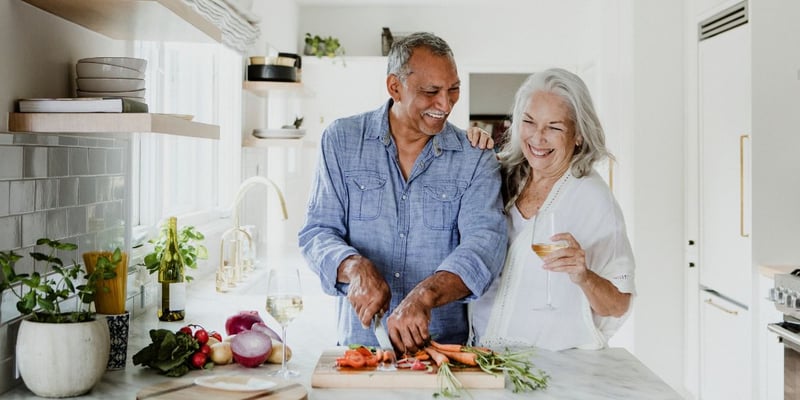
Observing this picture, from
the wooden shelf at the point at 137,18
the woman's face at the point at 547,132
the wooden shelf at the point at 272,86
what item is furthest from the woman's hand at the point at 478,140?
the wooden shelf at the point at 272,86

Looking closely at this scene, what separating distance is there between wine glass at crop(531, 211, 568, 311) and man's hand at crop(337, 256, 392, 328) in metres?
0.38

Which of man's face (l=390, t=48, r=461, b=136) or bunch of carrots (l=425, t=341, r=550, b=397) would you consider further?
man's face (l=390, t=48, r=461, b=136)

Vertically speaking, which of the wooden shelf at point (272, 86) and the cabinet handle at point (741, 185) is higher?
the wooden shelf at point (272, 86)

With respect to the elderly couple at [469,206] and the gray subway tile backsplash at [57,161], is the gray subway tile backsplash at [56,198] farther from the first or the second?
the elderly couple at [469,206]

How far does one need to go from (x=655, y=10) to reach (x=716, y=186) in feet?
3.76

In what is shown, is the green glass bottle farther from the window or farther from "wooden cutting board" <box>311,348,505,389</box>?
"wooden cutting board" <box>311,348,505,389</box>

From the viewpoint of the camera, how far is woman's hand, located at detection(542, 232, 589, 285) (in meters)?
1.87

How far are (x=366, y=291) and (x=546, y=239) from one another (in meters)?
0.52

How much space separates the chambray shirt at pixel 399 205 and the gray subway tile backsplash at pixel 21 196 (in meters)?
0.67

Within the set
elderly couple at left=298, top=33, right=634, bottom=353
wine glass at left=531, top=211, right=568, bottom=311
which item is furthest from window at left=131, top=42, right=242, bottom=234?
wine glass at left=531, top=211, right=568, bottom=311

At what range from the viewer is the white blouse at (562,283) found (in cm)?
202

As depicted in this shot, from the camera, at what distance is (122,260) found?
1880mm

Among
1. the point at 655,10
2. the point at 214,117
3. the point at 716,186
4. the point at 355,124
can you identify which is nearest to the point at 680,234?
the point at 716,186

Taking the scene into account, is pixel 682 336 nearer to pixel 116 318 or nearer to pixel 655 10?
pixel 655 10
